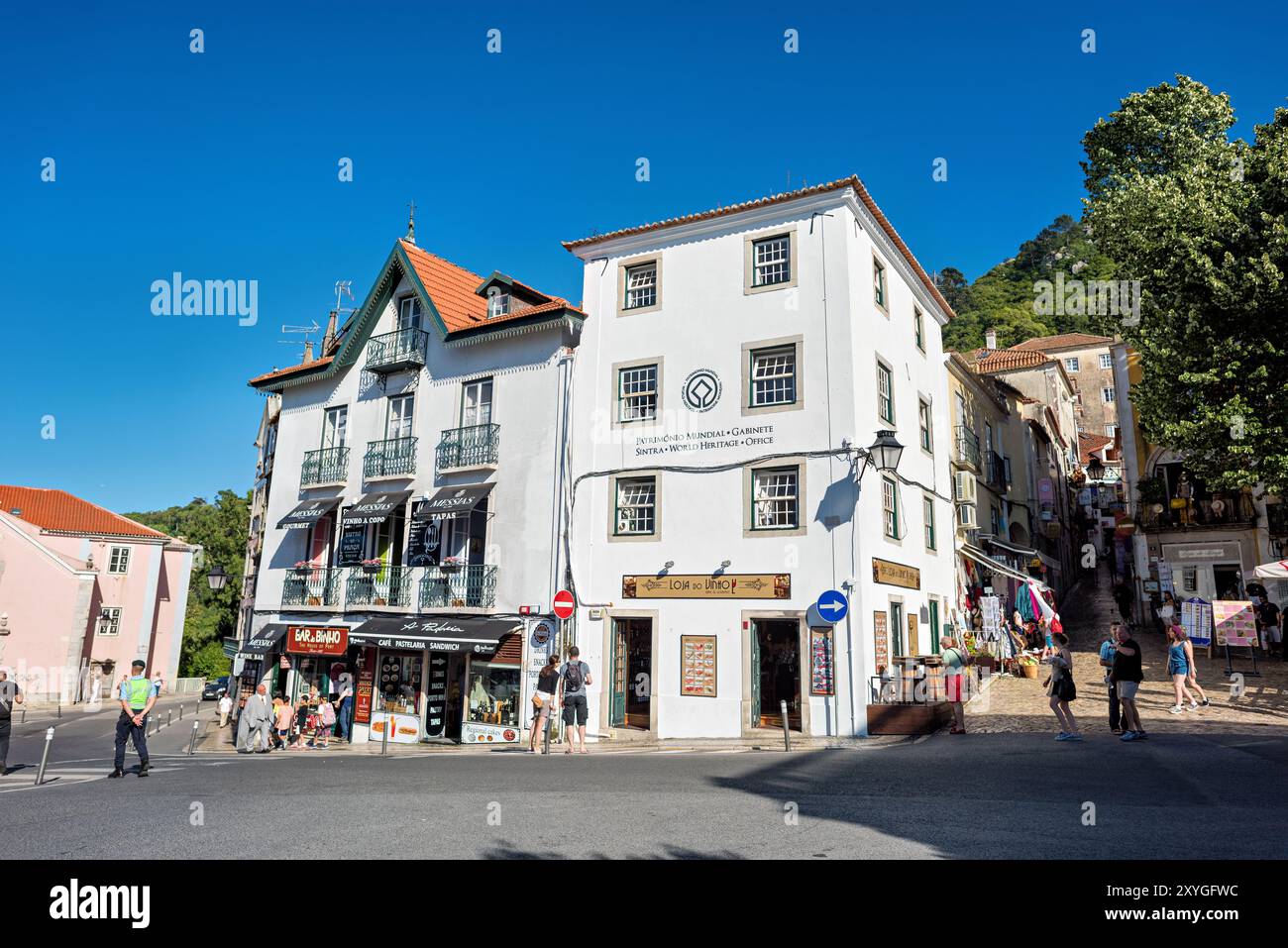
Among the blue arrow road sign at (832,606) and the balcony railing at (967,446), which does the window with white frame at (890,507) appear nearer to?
the blue arrow road sign at (832,606)

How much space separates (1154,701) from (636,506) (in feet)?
37.5

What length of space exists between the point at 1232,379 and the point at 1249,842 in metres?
16.1

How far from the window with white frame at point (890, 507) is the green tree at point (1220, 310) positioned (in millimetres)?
6641

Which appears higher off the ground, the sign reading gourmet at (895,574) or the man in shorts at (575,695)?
the sign reading gourmet at (895,574)

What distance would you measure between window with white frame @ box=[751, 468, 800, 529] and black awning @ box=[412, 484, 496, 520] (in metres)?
7.27

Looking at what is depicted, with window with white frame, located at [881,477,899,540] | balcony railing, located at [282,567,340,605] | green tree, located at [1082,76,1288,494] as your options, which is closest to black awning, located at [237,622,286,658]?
balcony railing, located at [282,567,340,605]

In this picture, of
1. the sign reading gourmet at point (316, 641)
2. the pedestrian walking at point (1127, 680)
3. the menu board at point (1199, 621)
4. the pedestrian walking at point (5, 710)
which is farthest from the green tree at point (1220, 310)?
the pedestrian walking at point (5, 710)

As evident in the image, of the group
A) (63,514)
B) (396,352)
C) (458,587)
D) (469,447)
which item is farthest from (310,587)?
(63,514)

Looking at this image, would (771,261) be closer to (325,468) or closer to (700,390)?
(700,390)

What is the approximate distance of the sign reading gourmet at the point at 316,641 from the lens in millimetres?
23672

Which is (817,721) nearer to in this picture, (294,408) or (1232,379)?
(1232,379)

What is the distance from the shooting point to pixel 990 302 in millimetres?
86562

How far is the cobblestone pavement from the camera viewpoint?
48.5ft

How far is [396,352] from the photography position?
25.8 meters
